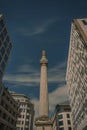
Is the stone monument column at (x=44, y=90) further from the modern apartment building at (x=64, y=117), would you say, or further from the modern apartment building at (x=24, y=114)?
the modern apartment building at (x=24, y=114)

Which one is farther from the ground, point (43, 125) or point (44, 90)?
point (44, 90)

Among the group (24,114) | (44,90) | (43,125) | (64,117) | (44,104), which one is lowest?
(43,125)

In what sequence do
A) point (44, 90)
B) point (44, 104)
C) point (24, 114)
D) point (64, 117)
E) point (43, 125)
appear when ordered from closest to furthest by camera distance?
point (43, 125)
point (44, 104)
point (44, 90)
point (64, 117)
point (24, 114)

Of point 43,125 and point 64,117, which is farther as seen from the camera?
point 64,117

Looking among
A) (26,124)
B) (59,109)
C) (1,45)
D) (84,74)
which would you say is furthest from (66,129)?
(1,45)

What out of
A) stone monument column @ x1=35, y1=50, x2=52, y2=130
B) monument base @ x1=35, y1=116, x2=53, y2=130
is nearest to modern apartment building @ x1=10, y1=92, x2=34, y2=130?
stone monument column @ x1=35, y1=50, x2=52, y2=130

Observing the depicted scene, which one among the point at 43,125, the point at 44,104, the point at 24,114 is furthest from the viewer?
the point at 24,114

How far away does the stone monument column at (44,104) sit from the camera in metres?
41.7

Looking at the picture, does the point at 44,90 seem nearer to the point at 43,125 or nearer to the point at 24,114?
the point at 43,125

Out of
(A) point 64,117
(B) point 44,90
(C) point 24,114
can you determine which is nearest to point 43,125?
(B) point 44,90

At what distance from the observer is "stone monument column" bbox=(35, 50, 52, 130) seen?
137 feet

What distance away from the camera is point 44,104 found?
153 ft

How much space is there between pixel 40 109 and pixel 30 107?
70.2m

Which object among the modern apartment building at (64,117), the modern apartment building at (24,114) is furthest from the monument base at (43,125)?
the modern apartment building at (24,114)
